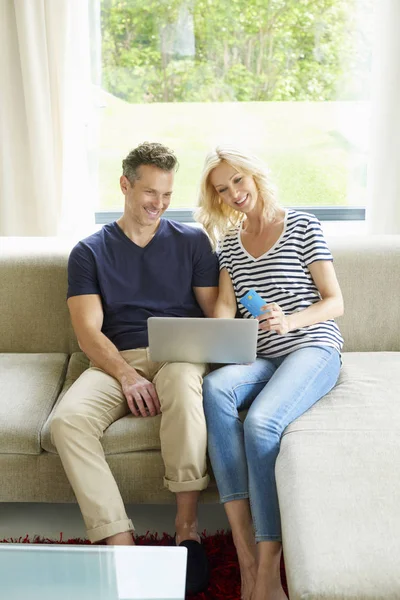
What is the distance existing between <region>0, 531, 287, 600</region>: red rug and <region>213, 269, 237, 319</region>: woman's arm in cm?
66

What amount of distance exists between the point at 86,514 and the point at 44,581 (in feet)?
1.29

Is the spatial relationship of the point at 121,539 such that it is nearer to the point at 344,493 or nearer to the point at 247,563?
the point at 247,563

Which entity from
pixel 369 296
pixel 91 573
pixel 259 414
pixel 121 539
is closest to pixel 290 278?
pixel 369 296

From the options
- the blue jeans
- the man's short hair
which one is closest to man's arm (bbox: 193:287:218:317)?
the blue jeans

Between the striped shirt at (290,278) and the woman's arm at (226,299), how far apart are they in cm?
4

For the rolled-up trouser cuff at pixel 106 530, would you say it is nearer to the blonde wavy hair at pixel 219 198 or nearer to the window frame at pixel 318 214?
the blonde wavy hair at pixel 219 198

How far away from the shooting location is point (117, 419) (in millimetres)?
2184

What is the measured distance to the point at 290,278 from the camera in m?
2.33

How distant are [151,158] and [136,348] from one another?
59 centimetres

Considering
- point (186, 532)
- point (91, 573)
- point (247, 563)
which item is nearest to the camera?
point (91, 573)

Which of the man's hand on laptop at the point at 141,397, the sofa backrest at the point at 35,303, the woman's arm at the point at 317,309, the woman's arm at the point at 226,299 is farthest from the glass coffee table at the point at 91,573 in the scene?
the sofa backrest at the point at 35,303

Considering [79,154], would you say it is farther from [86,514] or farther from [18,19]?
[86,514]

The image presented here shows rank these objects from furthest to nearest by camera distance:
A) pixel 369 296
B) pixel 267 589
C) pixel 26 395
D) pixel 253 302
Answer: pixel 369 296
pixel 26 395
pixel 253 302
pixel 267 589

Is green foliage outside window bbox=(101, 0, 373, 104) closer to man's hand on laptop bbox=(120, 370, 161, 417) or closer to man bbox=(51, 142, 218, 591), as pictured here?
man bbox=(51, 142, 218, 591)
